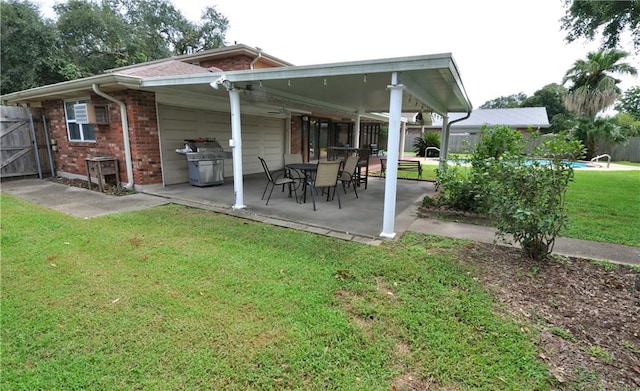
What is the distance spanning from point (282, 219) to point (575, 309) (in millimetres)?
3894

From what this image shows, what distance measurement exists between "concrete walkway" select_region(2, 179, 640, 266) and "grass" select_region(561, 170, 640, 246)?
392 mm

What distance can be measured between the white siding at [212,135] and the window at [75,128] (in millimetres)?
2165

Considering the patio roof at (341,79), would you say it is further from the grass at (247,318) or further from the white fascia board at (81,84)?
the grass at (247,318)

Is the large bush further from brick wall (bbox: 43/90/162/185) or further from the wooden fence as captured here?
the wooden fence

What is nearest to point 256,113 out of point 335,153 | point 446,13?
point 335,153

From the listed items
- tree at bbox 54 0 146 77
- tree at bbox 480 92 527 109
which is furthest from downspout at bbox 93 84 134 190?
tree at bbox 480 92 527 109

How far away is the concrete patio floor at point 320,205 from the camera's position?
5078 millimetres

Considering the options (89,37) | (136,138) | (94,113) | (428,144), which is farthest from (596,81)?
(89,37)

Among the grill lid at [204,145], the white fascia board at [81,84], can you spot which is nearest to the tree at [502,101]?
the grill lid at [204,145]

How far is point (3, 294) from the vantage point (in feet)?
9.15

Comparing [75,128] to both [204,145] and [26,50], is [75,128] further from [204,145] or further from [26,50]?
[26,50]

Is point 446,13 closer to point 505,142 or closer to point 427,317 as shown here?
point 505,142

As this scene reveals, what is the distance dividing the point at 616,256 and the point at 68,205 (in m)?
8.92

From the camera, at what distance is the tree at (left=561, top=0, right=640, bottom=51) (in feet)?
21.9
